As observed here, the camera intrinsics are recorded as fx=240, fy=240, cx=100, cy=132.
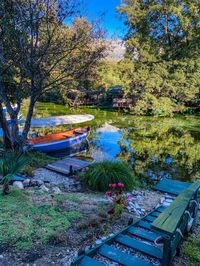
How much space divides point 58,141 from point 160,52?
18710 millimetres

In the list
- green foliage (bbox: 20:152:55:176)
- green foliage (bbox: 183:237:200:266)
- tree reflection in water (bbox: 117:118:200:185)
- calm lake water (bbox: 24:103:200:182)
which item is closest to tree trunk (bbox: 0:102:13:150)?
green foliage (bbox: 20:152:55:176)

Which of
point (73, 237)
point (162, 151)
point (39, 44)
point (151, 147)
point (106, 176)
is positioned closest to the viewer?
point (73, 237)

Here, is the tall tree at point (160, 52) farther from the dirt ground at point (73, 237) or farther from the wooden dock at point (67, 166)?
the dirt ground at point (73, 237)

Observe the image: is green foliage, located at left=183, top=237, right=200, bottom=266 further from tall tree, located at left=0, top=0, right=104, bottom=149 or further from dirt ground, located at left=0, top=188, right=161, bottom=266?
tall tree, located at left=0, top=0, right=104, bottom=149

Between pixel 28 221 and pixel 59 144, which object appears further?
pixel 59 144

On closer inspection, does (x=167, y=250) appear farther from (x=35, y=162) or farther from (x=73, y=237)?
(x=35, y=162)

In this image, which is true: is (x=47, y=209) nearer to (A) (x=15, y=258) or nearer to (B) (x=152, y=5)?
(A) (x=15, y=258)

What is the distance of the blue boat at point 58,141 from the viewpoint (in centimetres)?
1048

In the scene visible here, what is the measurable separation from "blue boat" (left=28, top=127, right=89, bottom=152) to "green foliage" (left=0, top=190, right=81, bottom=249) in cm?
602

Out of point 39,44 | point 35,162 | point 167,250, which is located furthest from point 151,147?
point 167,250

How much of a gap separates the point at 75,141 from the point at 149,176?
4.65 metres

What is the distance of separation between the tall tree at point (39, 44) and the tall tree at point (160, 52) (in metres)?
17.3

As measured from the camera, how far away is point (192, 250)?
3146 millimetres

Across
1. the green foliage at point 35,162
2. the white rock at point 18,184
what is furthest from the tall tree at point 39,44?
the white rock at point 18,184
